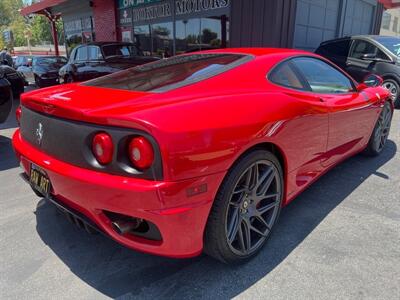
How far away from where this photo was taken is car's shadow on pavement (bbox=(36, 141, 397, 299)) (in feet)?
7.07

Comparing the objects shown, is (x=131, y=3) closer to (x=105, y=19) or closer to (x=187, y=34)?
(x=105, y=19)

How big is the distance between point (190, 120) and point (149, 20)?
12.7 m

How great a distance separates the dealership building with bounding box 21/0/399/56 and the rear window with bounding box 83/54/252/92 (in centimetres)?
663

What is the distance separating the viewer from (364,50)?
8.47m

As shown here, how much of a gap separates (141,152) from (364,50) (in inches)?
325

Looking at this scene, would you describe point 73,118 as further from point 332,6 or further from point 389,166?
point 332,6

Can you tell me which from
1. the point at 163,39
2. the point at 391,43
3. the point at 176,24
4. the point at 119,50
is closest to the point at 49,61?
the point at 163,39

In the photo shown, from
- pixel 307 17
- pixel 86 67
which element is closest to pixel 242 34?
pixel 307 17

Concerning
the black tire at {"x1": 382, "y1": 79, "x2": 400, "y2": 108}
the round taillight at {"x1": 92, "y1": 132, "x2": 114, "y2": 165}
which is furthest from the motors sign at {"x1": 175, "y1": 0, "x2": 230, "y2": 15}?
the round taillight at {"x1": 92, "y1": 132, "x2": 114, "y2": 165}

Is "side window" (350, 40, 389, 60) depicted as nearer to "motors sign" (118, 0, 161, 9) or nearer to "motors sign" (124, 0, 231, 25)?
"motors sign" (124, 0, 231, 25)

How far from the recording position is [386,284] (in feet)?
7.18

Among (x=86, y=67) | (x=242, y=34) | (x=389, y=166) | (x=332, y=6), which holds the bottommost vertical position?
(x=389, y=166)

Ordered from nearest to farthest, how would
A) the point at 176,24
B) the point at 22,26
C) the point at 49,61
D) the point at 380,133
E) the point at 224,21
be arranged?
1. the point at 380,133
2. the point at 224,21
3. the point at 176,24
4. the point at 49,61
5. the point at 22,26

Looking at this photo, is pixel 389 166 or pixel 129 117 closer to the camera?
pixel 129 117
